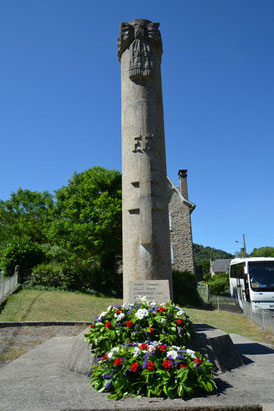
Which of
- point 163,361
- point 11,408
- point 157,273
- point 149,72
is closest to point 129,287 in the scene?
point 157,273

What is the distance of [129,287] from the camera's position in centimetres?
575

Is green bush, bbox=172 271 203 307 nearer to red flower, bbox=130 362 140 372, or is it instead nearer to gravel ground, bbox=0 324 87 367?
gravel ground, bbox=0 324 87 367

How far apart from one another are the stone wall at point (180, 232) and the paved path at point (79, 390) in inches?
809

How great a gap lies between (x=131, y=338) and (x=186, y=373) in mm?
1062

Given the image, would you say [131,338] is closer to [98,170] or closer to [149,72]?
[149,72]

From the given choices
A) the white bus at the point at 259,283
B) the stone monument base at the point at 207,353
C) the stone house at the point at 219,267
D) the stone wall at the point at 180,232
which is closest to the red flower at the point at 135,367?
the stone monument base at the point at 207,353

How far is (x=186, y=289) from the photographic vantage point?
19.2 meters

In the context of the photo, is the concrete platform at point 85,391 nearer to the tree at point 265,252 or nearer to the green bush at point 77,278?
the green bush at point 77,278

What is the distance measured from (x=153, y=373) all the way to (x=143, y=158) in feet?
14.5

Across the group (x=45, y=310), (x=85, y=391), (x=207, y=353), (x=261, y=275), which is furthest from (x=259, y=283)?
(x=85, y=391)

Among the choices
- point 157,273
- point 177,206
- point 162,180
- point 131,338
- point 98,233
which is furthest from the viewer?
point 177,206

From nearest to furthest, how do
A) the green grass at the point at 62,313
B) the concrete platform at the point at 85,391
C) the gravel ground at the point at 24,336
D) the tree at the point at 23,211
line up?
the concrete platform at the point at 85,391
the gravel ground at the point at 24,336
the green grass at the point at 62,313
the tree at the point at 23,211

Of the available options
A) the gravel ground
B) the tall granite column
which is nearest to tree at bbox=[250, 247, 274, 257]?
the gravel ground

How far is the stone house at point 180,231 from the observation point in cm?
2575
